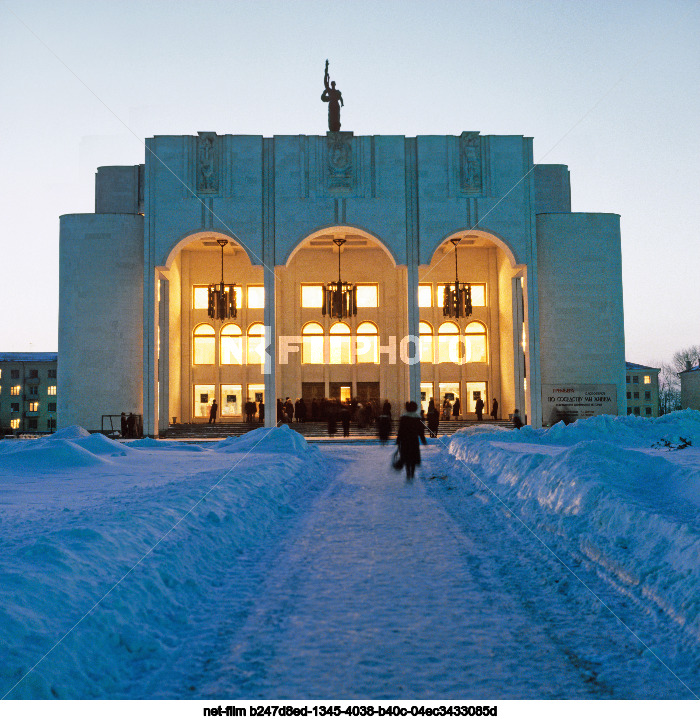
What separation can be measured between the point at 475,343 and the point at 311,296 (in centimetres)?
1062

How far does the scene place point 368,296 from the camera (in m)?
39.5

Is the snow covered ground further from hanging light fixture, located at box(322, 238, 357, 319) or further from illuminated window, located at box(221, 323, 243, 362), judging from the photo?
illuminated window, located at box(221, 323, 243, 362)

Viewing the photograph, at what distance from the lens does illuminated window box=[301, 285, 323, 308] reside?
39.2 m

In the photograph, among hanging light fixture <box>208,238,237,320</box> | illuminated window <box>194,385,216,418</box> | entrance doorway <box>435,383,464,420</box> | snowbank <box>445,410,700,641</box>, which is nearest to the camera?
snowbank <box>445,410,700,641</box>

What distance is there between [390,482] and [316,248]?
27.9m

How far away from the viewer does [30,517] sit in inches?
297

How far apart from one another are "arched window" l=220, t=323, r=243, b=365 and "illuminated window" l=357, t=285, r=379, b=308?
7781 millimetres

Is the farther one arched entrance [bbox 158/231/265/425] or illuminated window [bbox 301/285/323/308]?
illuminated window [bbox 301/285/323/308]

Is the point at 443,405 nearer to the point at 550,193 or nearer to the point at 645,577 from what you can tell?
the point at 550,193

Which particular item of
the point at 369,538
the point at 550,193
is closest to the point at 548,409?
the point at 550,193

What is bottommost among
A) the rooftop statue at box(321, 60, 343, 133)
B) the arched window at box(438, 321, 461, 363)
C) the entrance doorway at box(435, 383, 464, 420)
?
the entrance doorway at box(435, 383, 464, 420)

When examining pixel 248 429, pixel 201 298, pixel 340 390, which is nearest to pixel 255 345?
pixel 201 298

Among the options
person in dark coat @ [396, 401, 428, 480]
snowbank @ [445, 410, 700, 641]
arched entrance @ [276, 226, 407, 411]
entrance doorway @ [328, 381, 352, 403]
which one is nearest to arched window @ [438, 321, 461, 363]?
arched entrance @ [276, 226, 407, 411]

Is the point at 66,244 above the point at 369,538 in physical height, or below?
above
